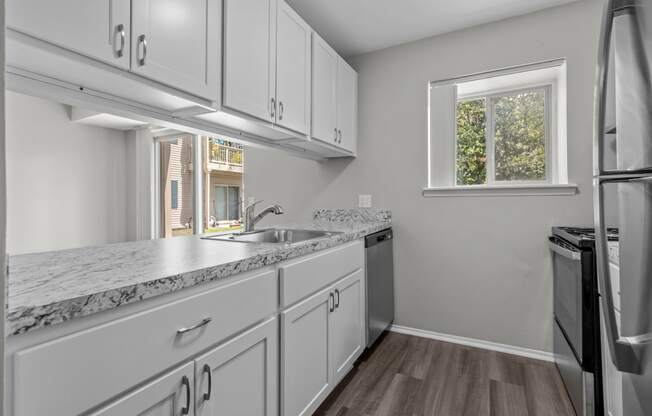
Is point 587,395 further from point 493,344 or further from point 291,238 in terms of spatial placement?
point 291,238

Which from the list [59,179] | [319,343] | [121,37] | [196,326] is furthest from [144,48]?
[59,179]

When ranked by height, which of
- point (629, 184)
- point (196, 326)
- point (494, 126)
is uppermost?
point (494, 126)

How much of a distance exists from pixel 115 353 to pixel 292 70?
173cm

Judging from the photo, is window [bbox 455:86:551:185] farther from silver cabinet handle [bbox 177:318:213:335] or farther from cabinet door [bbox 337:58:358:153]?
silver cabinet handle [bbox 177:318:213:335]

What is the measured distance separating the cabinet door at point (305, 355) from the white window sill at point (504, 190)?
138 centimetres

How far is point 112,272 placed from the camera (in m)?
0.86

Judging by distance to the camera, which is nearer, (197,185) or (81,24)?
(81,24)

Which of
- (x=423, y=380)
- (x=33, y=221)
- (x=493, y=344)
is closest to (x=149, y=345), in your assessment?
(x=423, y=380)

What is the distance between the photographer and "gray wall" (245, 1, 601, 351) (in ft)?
7.07

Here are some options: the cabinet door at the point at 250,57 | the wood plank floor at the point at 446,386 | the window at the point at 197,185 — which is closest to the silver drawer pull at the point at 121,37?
the cabinet door at the point at 250,57

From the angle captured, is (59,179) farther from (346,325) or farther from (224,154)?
(346,325)

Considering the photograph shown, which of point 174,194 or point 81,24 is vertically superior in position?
point 81,24

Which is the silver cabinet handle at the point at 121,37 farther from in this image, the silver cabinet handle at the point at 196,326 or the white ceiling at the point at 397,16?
the white ceiling at the point at 397,16

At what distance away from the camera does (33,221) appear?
355cm
